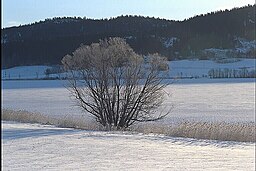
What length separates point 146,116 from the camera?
2405 centimetres

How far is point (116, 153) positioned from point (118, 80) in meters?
12.2

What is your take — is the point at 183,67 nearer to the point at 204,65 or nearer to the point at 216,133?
the point at 204,65

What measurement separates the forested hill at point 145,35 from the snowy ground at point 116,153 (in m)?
88.7

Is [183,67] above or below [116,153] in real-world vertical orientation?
above

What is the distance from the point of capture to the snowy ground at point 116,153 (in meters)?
8.70

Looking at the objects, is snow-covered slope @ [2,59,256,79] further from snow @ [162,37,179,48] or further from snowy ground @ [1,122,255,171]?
snowy ground @ [1,122,255,171]

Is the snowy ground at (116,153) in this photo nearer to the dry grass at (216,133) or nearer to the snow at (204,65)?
the dry grass at (216,133)

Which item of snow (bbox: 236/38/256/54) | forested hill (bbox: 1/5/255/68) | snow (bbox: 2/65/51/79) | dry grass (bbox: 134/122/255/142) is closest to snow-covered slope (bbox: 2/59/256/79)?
snow (bbox: 2/65/51/79)

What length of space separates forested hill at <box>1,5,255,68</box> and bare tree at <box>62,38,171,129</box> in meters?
79.0

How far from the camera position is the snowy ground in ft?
28.5

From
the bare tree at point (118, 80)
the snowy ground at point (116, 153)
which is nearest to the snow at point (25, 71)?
the bare tree at point (118, 80)

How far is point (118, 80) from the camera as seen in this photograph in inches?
892

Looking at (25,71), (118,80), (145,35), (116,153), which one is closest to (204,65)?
(145,35)

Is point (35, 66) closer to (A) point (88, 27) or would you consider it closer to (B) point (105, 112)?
(A) point (88, 27)
